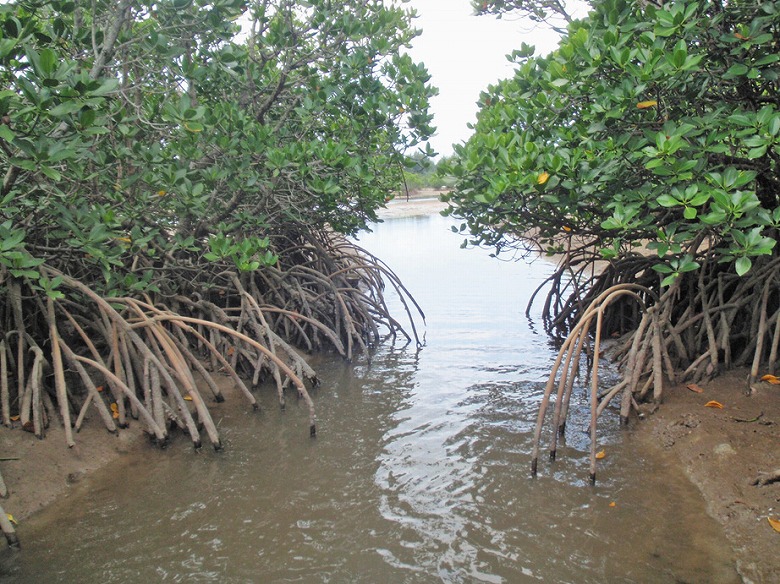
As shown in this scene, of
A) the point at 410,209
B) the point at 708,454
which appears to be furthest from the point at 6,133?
the point at 410,209

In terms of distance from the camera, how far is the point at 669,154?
3.29 meters

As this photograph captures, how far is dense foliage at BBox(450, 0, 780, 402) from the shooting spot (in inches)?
127

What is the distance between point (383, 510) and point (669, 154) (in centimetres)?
236

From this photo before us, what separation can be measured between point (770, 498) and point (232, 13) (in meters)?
3.99

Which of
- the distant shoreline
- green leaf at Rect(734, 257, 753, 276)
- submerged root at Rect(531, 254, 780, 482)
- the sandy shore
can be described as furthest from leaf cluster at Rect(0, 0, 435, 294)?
the distant shoreline

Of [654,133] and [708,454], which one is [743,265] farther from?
[708,454]

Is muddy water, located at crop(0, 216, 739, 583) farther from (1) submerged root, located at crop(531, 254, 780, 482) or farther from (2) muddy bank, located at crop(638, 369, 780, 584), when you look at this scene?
(1) submerged root, located at crop(531, 254, 780, 482)

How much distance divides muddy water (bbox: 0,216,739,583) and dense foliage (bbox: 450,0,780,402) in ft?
3.74

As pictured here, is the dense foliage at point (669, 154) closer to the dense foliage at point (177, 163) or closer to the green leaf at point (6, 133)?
the dense foliage at point (177, 163)

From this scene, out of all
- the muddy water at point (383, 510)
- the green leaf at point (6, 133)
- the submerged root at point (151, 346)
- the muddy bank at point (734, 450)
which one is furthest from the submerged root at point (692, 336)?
the green leaf at point (6, 133)

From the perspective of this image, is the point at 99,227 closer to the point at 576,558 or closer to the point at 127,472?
the point at 127,472

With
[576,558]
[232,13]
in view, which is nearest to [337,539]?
[576,558]

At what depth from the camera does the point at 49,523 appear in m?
3.07

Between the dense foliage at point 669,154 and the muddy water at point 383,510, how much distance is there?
1.14 m
